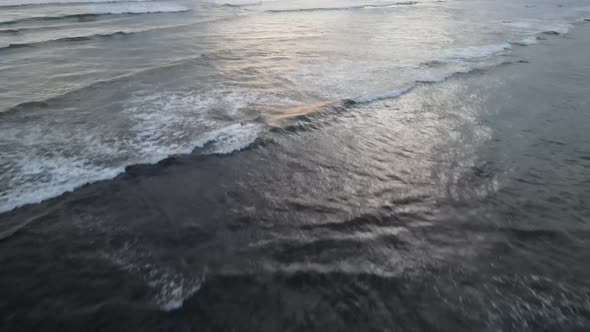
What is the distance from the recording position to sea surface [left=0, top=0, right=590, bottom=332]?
208 centimetres

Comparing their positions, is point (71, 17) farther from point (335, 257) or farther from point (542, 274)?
point (542, 274)

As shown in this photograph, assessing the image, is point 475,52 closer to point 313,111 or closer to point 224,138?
point 313,111

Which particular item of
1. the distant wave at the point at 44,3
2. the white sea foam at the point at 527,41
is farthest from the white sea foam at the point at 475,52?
the distant wave at the point at 44,3

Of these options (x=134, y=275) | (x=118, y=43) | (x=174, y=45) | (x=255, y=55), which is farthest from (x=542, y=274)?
(x=118, y=43)

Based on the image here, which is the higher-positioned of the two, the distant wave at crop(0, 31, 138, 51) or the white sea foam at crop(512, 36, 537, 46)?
the distant wave at crop(0, 31, 138, 51)

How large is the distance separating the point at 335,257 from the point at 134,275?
1.43m

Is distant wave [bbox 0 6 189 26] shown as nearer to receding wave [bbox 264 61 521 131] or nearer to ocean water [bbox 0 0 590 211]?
ocean water [bbox 0 0 590 211]

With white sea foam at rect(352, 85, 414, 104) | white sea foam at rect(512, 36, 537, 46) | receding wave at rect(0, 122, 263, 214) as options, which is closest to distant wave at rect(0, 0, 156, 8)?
receding wave at rect(0, 122, 263, 214)

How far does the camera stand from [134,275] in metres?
2.27

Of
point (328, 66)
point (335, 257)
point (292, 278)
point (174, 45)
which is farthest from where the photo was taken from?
point (174, 45)

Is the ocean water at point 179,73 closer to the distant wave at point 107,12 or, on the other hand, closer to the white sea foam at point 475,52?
the white sea foam at point 475,52

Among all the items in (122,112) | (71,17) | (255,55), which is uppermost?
(71,17)

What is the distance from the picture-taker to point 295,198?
3.10m

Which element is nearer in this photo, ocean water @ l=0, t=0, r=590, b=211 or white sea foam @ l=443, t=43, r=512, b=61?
ocean water @ l=0, t=0, r=590, b=211
